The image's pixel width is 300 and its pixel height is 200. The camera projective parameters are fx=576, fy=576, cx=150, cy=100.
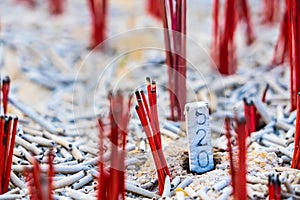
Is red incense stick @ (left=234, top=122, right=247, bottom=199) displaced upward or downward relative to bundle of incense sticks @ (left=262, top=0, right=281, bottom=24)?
downward

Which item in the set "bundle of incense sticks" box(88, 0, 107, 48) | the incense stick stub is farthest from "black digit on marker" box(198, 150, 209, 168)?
"bundle of incense sticks" box(88, 0, 107, 48)

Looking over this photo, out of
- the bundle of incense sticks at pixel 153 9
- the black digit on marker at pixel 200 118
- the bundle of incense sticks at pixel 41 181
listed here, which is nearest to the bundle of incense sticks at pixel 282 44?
the bundle of incense sticks at pixel 153 9

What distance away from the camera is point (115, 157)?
3.27ft

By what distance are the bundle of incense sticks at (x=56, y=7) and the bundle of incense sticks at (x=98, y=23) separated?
453 mm

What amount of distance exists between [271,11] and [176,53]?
117 cm

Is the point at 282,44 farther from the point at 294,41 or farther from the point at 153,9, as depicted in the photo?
the point at 153,9

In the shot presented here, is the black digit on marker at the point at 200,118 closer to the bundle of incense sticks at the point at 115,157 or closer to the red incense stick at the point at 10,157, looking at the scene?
the bundle of incense sticks at the point at 115,157

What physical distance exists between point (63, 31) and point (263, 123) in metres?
1.34

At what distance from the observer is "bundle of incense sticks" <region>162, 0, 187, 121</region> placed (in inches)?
59.7

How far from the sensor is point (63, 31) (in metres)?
2.66

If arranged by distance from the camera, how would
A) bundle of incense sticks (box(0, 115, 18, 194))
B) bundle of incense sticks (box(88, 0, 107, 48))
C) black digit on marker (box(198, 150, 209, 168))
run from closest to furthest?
bundle of incense sticks (box(0, 115, 18, 194))
black digit on marker (box(198, 150, 209, 168))
bundle of incense sticks (box(88, 0, 107, 48))

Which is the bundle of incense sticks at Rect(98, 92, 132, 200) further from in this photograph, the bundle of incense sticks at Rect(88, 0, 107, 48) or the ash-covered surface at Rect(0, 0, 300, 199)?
the bundle of incense sticks at Rect(88, 0, 107, 48)

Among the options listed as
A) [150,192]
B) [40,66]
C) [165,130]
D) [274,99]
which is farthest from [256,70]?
[150,192]

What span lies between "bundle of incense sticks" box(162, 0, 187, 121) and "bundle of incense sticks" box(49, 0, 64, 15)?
1322 mm
